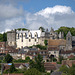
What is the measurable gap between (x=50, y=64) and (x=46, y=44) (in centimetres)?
1943

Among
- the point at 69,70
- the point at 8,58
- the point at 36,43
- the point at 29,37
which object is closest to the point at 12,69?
the point at 8,58

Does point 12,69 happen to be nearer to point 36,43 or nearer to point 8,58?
point 8,58

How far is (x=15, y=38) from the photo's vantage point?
84.7m

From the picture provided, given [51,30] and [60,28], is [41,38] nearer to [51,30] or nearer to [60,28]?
[51,30]

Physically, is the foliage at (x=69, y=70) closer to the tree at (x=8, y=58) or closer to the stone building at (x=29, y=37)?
the tree at (x=8, y=58)

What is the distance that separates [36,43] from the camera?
271 feet

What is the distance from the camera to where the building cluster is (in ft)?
235

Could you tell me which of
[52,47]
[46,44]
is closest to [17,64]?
[52,47]

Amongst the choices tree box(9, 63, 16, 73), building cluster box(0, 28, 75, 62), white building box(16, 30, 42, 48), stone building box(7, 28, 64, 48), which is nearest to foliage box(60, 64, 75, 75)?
tree box(9, 63, 16, 73)

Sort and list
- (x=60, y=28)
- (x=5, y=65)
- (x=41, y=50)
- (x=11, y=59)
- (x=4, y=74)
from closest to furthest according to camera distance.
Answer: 1. (x=4, y=74)
2. (x=5, y=65)
3. (x=11, y=59)
4. (x=41, y=50)
5. (x=60, y=28)

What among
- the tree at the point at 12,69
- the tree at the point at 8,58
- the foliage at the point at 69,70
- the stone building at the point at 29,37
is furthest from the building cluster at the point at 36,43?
the foliage at the point at 69,70

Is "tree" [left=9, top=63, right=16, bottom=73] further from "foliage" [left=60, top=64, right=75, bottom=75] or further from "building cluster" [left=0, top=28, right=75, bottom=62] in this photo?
"building cluster" [left=0, top=28, right=75, bottom=62]

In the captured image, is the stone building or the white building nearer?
the stone building

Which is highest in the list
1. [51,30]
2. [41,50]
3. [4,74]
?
[51,30]
